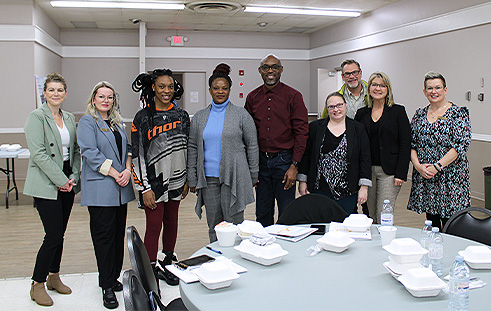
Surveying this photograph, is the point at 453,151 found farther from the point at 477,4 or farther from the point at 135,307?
the point at 477,4

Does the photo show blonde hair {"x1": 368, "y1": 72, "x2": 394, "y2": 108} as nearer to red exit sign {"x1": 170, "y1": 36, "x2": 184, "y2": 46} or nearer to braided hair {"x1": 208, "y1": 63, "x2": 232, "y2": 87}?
braided hair {"x1": 208, "y1": 63, "x2": 232, "y2": 87}

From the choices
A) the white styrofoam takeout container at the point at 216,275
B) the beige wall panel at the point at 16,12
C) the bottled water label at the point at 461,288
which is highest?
the beige wall panel at the point at 16,12

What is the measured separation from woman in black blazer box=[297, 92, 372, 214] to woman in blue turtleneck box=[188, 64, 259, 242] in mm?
491

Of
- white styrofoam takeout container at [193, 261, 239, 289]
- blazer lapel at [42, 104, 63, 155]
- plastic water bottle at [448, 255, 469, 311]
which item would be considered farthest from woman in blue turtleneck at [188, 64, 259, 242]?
plastic water bottle at [448, 255, 469, 311]

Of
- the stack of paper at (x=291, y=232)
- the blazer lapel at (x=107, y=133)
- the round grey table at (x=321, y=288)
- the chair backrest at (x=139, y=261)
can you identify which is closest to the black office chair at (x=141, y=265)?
the chair backrest at (x=139, y=261)

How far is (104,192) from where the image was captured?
3180 mm

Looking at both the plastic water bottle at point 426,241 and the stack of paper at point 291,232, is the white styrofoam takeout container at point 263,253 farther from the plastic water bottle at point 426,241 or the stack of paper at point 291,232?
the plastic water bottle at point 426,241

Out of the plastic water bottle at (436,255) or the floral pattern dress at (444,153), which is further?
the floral pattern dress at (444,153)

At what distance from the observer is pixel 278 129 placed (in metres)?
3.67

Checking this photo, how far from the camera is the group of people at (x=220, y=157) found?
10.5 ft

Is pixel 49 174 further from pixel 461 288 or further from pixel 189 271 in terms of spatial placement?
pixel 461 288

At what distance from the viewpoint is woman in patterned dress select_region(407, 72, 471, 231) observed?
3.55 m

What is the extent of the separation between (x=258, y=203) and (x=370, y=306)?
7.21 ft

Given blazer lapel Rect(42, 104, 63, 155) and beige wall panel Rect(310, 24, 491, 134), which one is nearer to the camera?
blazer lapel Rect(42, 104, 63, 155)
